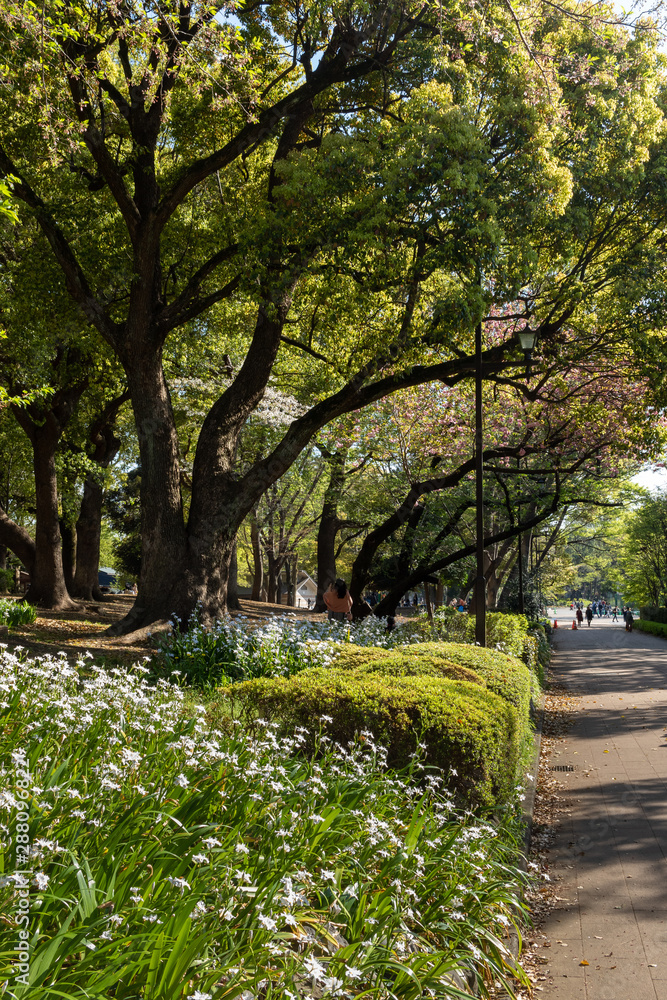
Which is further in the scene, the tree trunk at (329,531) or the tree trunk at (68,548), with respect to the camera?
the tree trunk at (329,531)

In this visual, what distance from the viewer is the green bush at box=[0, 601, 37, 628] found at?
12406 millimetres

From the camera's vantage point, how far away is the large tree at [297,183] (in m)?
10.5

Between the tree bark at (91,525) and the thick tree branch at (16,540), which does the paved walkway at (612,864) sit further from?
the tree bark at (91,525)

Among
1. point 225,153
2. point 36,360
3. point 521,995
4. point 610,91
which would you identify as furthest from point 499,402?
point 521,995

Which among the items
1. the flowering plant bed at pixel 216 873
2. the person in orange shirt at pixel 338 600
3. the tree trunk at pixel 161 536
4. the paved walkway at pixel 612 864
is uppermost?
the tree trunk at pixel 161 536

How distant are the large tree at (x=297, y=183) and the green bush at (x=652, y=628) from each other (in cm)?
3018

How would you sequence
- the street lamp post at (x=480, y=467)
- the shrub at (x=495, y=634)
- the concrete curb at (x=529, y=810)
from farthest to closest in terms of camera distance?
the shrub at (x=495, y=634), the street lamp post at (x=480, y=467), the concrete curb at (x=529, y=810)

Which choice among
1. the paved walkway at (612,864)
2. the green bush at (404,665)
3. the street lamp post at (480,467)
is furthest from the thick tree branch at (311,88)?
the paved walkway at (612,864)

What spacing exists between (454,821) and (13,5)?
9.02 meters

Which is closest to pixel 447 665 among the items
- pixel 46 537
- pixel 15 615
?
pixel 15 615

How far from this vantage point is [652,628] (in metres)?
43.6

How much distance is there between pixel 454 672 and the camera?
303 inches

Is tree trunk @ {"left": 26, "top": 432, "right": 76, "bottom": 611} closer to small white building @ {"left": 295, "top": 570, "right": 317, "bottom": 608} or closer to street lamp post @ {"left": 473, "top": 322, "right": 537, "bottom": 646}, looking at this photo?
street lamp post @ {"left": 473, "top": 322, "right": 537, "bottom": 646}

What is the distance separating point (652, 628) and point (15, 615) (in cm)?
3903
